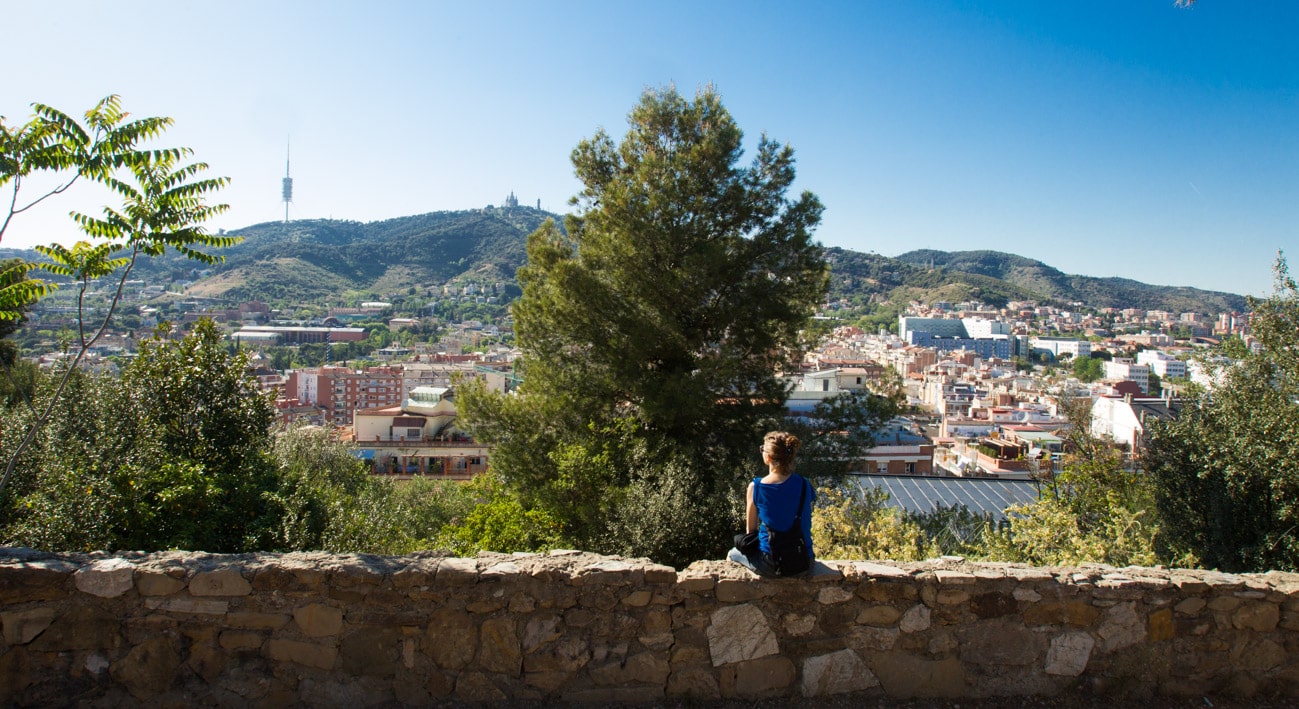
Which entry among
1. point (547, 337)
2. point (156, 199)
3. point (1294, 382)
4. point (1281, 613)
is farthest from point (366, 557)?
point (1294, 382)

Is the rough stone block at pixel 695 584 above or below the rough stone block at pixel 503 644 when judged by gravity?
above

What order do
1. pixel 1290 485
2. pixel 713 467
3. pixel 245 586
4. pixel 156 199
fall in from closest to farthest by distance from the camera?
1. pixel 245 586
2. pixel 156 199
3. pixel 1290 485
4. pixel 713 467

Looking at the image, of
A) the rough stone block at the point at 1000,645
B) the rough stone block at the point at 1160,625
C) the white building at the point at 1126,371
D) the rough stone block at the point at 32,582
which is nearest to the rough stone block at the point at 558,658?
the rough stone block at the point at 1000,645

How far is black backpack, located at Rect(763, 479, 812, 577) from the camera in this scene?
3.32 meters

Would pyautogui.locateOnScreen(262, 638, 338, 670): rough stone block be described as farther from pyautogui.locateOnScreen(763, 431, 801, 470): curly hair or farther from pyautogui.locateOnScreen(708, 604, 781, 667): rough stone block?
pyautogui.locateOnScreen(763, 431, 801, 470): curly hair

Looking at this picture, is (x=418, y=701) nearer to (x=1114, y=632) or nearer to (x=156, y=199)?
(x=1114, y=632)

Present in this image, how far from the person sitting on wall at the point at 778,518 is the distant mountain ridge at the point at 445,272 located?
14372 centimetres

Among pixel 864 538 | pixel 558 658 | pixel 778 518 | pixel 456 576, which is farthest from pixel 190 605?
pixel 864 538

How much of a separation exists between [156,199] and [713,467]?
680 centimetres

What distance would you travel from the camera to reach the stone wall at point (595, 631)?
3.22 m

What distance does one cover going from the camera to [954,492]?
13938mm

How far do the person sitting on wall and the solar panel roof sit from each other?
9487mm

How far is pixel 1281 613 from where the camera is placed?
11.5ft

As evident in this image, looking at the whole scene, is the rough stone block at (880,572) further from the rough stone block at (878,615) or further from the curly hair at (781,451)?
the curly hair at (781,451)
